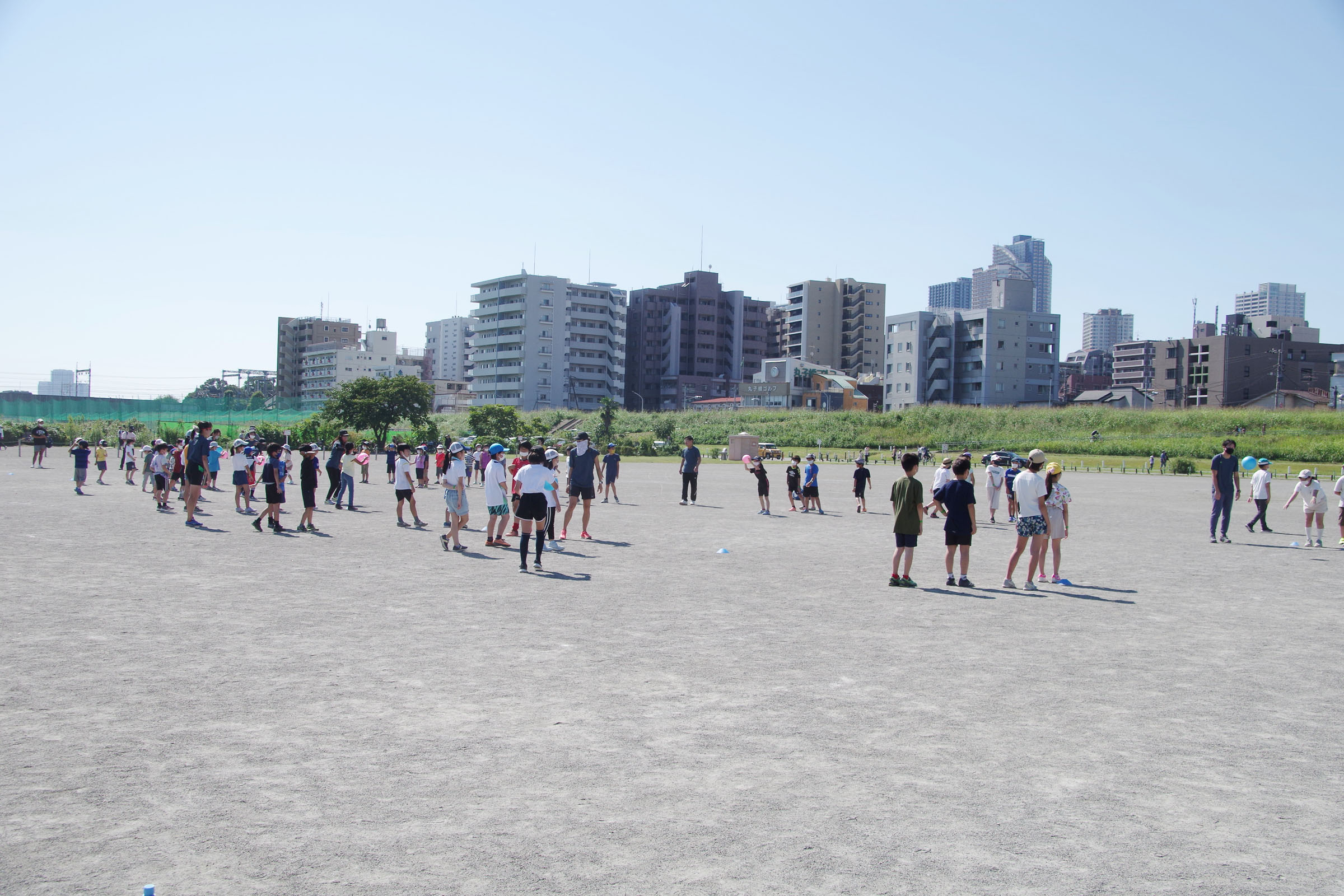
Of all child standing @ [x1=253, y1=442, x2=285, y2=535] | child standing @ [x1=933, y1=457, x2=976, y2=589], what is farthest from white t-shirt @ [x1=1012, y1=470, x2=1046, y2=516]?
child standing @ [x1=253, y1=442, x2=285, y2=535]

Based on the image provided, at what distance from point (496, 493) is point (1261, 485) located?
661 inches

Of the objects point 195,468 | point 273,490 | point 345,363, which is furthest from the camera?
point 345,363

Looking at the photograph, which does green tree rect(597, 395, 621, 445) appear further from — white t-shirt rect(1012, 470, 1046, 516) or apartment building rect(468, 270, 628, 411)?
white t-shirt rect(1012, 470, 1046, 516)

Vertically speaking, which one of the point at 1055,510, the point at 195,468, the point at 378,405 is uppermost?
the point at 378,405

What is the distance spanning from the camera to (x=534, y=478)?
13.4m

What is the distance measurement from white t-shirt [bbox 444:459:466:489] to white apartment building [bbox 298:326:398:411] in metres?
140

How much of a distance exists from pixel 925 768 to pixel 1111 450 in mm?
69364

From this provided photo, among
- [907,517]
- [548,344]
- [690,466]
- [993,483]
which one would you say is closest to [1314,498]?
[993,483]

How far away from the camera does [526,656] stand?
8.36 metres

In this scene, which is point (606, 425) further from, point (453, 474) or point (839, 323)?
point (839, 323)

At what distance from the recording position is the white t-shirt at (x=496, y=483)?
15438 millimetres

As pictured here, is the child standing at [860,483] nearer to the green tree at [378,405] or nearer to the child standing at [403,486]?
the child standing at [403,486]

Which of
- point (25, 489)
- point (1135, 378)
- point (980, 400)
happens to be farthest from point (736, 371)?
point (25, 489)

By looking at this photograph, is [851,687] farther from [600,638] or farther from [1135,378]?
[1135,378]
